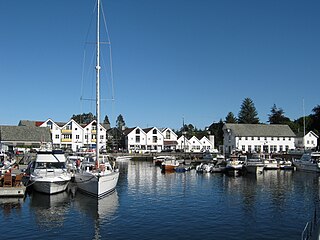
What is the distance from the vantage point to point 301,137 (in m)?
115

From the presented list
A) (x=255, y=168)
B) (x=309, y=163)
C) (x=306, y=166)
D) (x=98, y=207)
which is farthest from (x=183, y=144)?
(x=98, y=207)

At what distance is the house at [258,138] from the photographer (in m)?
105

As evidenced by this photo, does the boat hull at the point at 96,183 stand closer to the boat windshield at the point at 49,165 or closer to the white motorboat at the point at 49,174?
the white motorboat at the point at 49,174

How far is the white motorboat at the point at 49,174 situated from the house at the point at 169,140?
86395mm

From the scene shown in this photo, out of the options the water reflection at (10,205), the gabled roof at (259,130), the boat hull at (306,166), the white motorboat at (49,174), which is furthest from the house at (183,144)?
the water reflection at (10,205)

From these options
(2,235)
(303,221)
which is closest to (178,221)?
(303,221)

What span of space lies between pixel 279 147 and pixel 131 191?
257ft

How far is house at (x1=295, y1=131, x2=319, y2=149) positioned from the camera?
369 feet

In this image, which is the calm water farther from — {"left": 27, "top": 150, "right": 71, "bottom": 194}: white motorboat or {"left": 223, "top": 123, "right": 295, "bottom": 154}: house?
{"left": 223, "top": 123, "right": 295, "bottom": 154}: house

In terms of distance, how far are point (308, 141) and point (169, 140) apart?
145 ft

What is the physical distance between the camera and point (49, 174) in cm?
3531

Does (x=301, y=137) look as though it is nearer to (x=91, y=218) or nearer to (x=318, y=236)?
(x=91, y=218)

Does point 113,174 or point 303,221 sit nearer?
point 303,221

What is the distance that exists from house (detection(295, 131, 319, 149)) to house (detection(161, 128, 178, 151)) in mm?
39085
